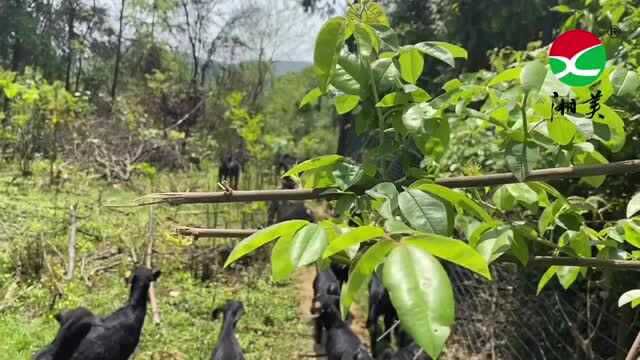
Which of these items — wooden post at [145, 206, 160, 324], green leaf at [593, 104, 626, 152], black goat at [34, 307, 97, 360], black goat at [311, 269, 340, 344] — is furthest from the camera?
wooden post at [145, 206, 160, 324]

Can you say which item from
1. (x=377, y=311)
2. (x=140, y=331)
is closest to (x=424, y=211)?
(x=140, y=331)

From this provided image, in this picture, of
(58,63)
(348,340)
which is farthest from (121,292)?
(58,63)

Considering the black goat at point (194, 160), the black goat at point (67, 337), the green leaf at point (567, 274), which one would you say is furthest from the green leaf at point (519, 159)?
the black goat at point (194, 160)

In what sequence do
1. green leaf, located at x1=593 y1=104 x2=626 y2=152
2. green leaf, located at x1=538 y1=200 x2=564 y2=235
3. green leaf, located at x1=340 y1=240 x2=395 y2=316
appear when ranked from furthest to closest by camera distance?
1. green leaf, located at x1=538 y1=200 x2=564 y2=235
2. green leaf, located at x1=593 y1=104 x2=626 y2=152
3. green leaf, located at x1=340 y1=240 x2=395 y2=316

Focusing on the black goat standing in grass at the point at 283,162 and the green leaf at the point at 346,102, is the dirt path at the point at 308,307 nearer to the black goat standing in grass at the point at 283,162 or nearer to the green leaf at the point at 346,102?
the black goat standing in grass at the point at 283,162

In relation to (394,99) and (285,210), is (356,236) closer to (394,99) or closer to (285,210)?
(394,99)

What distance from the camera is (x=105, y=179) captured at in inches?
496

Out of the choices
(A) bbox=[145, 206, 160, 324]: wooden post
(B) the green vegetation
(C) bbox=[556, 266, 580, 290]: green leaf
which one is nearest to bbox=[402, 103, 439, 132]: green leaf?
(B) the green vegetation

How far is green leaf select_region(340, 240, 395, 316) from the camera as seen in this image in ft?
2.42

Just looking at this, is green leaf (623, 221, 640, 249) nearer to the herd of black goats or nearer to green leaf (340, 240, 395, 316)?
green leaf (340, 240, 395, 316)

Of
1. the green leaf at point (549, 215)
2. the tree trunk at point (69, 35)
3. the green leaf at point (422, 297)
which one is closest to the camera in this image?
the green leaf at point (422, 297)

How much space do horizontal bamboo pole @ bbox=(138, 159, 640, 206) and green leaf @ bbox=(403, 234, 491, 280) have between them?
0.84ft

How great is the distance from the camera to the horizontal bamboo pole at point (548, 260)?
0.96 metres

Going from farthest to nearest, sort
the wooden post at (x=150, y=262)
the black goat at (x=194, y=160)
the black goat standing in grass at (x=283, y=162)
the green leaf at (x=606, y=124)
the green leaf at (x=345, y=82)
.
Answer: the black goat at (x=194, y=160), the black goat standing in grass at (x=283, y=162), the wooden post at (x=150, y=262), the green leaf at (x=606, y=124), the green leaf at (x=345, y=82)
